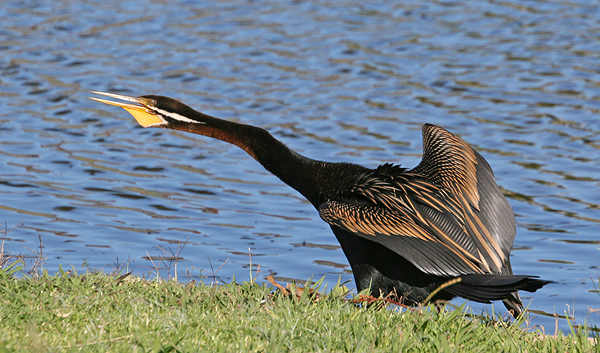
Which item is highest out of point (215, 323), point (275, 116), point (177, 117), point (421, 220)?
point (177, 117)

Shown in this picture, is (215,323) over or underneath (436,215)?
underneath

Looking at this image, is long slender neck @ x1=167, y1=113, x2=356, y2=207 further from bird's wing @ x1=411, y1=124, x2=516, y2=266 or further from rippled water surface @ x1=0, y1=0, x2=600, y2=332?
rippled water surface @ x1=0, y1=0, x2=600, y2=332

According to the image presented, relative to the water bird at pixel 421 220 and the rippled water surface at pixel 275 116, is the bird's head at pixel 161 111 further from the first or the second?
the rippled water surface at pixel 275 116

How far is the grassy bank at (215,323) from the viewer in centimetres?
344

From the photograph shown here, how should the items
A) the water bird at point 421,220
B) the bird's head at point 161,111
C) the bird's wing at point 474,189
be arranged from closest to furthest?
the water bird at point 421,220 → the bird's wing at point 474,189 → the bird's head at point 161,111

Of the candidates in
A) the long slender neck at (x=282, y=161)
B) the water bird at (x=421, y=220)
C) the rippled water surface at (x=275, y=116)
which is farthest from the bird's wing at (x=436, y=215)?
the rippled water surface at (x=275, y=116)

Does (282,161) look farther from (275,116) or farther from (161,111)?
(275,116)

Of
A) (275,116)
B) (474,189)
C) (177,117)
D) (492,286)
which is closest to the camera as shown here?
(492,286)

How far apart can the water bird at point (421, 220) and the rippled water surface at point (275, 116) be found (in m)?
0.73

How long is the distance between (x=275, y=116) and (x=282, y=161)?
5497 mm

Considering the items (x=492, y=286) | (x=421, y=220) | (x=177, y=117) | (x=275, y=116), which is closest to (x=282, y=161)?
(x=177, y=117)

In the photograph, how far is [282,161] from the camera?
18.0ft

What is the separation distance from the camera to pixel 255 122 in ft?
35.0

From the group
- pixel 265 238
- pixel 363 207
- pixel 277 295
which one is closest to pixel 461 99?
pixel 265 238
